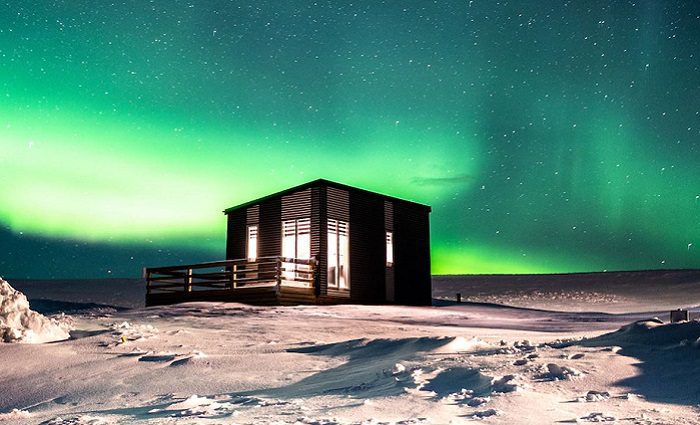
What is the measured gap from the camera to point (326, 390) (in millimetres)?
7672

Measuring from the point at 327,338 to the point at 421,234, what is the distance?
18050 millimetres

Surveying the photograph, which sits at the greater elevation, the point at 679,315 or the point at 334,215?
the point at 334,215

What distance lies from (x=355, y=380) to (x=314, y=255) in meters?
18.7

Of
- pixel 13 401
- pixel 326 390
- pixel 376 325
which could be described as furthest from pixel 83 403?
pixel 376 325

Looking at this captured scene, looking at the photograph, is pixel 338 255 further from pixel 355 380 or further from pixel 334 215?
pixel 355 380

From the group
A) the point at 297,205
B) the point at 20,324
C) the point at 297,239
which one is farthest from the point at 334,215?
the point at 20,324

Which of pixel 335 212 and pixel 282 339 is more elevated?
pixel 335 212

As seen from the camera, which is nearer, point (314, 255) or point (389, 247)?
point (314, 255)

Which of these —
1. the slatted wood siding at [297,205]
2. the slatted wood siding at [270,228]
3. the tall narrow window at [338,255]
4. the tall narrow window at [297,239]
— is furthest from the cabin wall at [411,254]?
the slatted wood siding at [270,228]

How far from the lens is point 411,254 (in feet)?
101

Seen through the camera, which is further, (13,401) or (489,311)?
(489,311)

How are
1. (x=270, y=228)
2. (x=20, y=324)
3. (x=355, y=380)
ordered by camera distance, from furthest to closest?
1. (x=270, y=228)
2. (x=20, y=324)
3. (x=355, y=380)

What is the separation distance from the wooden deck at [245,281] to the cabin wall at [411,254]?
4909 mm

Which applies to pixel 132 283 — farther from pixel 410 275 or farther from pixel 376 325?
pixel 376 325
